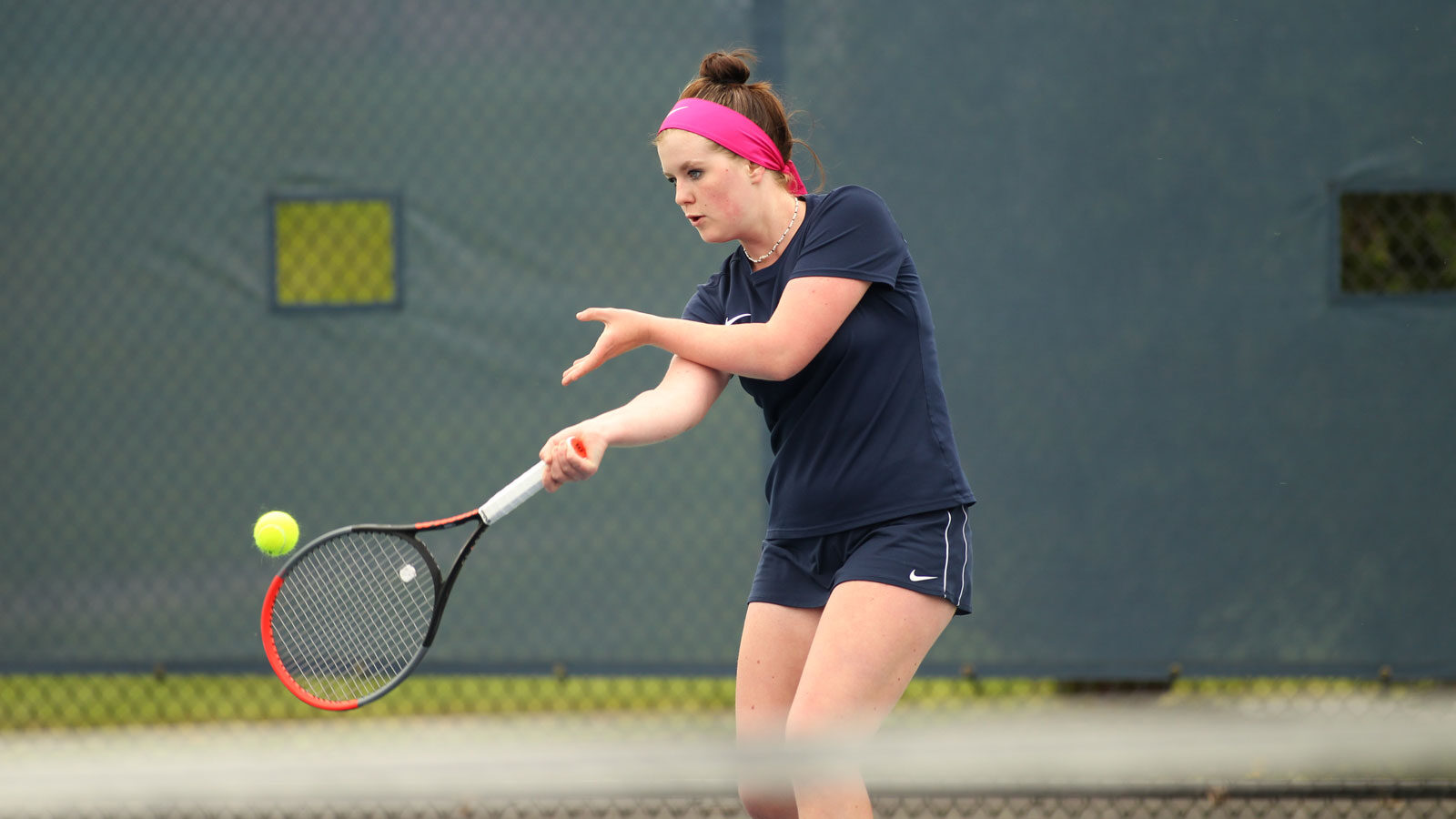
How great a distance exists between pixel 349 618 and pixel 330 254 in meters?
1.29

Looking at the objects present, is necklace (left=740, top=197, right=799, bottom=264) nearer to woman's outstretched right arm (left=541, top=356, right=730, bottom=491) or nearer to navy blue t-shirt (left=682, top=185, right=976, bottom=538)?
navy blue t-shirt (left=682, top=185, right=976, bottom=538)

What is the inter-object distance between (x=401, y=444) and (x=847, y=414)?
1.75 m

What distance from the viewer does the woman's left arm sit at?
2.03 meters

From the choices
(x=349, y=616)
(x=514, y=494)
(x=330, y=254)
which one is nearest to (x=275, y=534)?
(x=349, y=616)

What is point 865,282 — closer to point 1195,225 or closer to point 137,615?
point 1195,225

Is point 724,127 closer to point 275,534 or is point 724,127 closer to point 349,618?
point 349,618

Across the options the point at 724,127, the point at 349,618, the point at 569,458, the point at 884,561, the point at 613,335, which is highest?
the point at 724,127

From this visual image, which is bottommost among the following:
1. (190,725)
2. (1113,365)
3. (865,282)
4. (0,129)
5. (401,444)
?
(190,725)

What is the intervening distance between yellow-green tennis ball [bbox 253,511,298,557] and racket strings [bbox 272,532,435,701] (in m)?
0.32

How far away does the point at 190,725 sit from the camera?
3.72 meters

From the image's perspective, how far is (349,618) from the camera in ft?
8.60

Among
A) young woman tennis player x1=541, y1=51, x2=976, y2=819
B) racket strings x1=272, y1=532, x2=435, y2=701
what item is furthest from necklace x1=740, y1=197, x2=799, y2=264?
racket strings x1=272, y1=532, x2=435, y2=701

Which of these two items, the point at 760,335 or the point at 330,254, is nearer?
the point at 760,335

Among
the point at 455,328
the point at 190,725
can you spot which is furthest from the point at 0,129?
the point at 190,725
